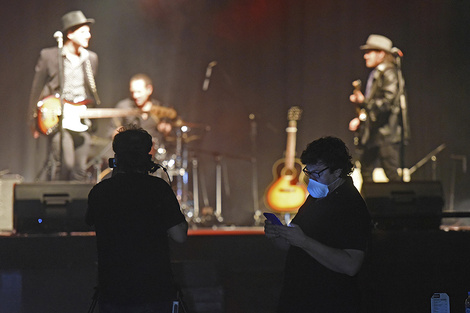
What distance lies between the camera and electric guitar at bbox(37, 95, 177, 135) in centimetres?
777

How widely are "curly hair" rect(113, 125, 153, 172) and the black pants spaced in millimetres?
5882

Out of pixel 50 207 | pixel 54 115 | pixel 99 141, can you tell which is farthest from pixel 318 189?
pixel 99 141

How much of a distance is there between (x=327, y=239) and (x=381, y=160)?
19.7ft

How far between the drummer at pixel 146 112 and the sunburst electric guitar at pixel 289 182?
5.40ft

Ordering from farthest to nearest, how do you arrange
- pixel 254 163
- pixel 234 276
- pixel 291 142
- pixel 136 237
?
pixel 254 163
pixel 291 142
pixel 234 276
pixel 136 237

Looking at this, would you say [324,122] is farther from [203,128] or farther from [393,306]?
[393,306]

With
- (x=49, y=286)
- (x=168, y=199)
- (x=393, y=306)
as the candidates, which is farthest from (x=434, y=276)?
(x=49, y=286)

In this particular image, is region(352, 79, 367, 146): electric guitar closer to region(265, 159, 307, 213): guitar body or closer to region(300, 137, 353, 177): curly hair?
region(265, 159, 307, 213): guitar body

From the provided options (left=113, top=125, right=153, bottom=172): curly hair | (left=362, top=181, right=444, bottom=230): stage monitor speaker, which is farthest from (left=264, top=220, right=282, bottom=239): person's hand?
(left=362, top=181, right=444, bottom=230): stage monitor speaker

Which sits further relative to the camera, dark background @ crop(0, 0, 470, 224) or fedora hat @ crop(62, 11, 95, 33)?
dark background @ crop(0, 0, 470, 224)

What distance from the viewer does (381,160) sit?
8570mm

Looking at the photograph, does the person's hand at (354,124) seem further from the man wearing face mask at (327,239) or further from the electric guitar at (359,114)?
the man wearing face mask at (327,239)

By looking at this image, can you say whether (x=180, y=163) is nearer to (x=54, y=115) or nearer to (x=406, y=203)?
(x=54, y=115)

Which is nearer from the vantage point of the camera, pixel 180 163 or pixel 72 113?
pixel 72 113
